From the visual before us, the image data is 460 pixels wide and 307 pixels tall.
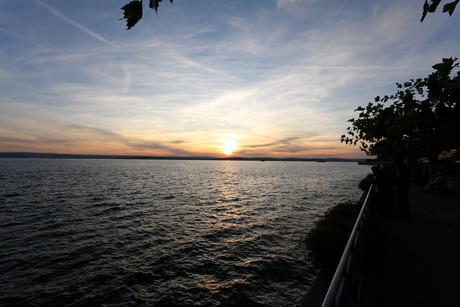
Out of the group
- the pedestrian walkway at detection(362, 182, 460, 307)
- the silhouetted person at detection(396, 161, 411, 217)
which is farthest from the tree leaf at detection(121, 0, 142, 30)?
the silhouetted person at detection(396, 161, 411, 217)

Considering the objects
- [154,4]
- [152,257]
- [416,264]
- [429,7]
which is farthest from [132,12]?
[152,257]

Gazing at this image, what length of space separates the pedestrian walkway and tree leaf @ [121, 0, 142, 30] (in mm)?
5709

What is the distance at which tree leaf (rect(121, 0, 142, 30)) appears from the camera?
1.29 m

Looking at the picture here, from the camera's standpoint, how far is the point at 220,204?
32.6 metres

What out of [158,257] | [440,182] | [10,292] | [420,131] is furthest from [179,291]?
[440,182]

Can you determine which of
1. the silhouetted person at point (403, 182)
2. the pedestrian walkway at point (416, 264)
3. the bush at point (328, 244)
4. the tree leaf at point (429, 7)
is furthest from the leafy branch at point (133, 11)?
the silhouetted person at point (403, 182)

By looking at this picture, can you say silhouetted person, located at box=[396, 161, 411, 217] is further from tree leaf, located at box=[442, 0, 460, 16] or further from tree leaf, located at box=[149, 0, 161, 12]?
tree leaf, located at box=[149, 0, 161, 12]

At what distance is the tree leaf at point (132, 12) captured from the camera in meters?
1.29

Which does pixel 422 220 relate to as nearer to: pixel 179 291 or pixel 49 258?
pixel 179 291

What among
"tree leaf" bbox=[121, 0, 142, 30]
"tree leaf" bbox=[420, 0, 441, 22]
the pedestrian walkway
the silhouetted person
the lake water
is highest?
"tree leaf" bbox=[420, 0, 441, 22]

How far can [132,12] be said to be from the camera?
1326mm

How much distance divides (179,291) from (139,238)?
7999 mm

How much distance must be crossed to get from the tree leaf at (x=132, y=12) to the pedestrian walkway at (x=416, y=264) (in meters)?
5.71

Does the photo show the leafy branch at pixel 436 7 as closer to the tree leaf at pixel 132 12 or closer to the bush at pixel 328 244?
the tree leaf at pixel 132 12
